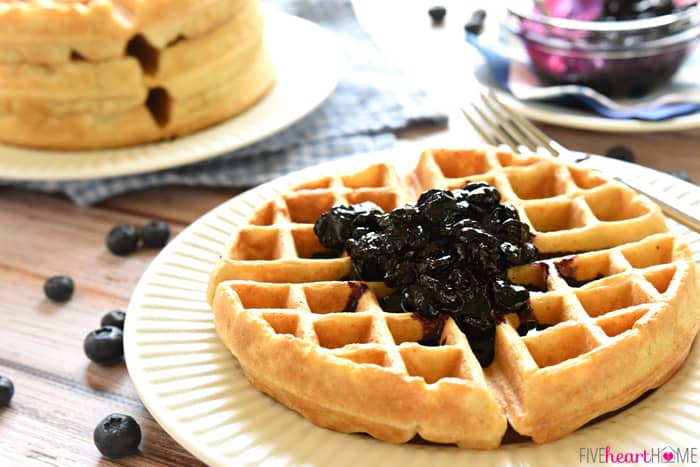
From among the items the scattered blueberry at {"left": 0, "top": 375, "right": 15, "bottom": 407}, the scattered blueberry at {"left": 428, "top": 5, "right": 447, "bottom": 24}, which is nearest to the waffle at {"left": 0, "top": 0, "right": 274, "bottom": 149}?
the scattered blueberry at {"left": 0, "top": 375, "right": 15, "bottom": 407}

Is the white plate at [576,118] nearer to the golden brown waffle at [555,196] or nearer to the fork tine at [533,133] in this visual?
the fork tine at [533,133]

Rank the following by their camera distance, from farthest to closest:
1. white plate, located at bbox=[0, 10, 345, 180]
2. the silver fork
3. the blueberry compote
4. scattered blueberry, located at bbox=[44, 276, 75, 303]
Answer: white plate, located at bbox=[0, 10, 345, 180] → the silver fork → scattered blueberry, located at bbox=[44, 276, 75, 303] → the blueberry compote

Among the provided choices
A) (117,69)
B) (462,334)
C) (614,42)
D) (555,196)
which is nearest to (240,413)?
(462,334)

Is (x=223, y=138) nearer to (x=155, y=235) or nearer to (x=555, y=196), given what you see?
(x=155, y=235)

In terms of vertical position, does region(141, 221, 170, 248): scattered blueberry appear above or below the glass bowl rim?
below

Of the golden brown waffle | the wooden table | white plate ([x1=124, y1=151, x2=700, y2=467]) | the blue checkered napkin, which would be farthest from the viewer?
the blue checkered napkin

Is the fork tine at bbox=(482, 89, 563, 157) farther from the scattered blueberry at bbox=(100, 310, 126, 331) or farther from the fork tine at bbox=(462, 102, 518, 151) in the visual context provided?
the scattered blueberry at bbox=(100, 310, 126, 331)

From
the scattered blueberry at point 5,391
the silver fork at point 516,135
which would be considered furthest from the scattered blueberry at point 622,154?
the scattered blueberry at point 5,391
